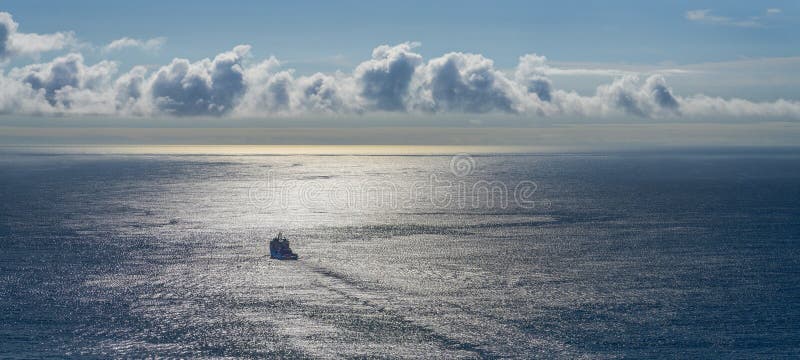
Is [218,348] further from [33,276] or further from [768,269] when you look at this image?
[768,269]

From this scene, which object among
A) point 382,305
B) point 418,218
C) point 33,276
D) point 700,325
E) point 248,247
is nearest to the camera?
point 700,325

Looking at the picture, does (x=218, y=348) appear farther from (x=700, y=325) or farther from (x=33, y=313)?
(x=700, y=325)

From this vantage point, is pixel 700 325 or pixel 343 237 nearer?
pixel 700 325

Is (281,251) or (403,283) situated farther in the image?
(281,251)

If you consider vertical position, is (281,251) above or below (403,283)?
above

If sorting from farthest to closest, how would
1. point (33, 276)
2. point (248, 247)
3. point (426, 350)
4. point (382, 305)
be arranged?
point (248, 247) → point (33, 276) → point (382, 305) → point (426, 350)

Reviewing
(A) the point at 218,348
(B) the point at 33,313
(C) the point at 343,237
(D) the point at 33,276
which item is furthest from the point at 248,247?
(A) the point at 218,348

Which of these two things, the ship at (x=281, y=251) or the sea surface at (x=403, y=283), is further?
the ship at (x=281, y=251)

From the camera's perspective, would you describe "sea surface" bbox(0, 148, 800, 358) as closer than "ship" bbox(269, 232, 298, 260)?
Yes
